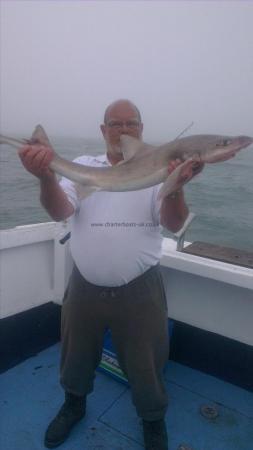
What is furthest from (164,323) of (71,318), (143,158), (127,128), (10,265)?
(10,265)

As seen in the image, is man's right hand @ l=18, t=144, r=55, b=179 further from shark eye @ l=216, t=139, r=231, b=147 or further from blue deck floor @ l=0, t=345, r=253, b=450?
blue deck floor @ l=0, t=345, r=253, b=450

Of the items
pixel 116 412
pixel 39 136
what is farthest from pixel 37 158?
pixel 116 412

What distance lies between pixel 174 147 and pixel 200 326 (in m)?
→ 1.94

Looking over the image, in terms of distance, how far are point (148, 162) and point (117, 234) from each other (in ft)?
1.73

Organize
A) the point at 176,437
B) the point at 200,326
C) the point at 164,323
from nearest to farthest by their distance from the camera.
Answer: the point at 164,323
the point at 176,437
the point at 200,326

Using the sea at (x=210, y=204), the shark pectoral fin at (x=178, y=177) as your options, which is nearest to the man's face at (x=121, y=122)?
the shark pectoral fin at (x=178, y=177)

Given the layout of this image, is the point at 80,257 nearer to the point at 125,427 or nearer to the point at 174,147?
the point at 174,147

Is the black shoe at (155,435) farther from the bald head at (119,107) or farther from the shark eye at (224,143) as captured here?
the bald head at (119,107)

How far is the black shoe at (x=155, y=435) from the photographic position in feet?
9.24

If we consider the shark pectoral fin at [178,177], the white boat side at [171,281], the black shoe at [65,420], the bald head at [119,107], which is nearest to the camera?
the shark pectoral fin at [178,177]

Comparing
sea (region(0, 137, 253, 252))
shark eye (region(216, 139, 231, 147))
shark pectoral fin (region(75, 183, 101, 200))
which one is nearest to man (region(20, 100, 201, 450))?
shark pectoral fin (region(75, 183, 101, 200))

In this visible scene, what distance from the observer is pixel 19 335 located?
3875mm

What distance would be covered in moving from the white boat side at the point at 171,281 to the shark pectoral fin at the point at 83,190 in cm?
122

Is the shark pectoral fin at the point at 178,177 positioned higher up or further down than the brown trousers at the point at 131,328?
higher up
